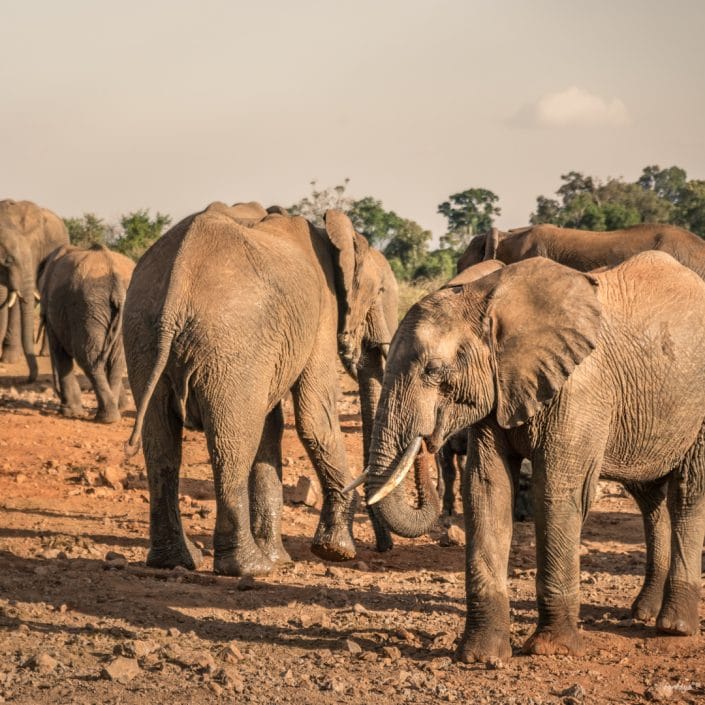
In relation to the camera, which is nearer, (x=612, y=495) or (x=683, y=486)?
(x=683, y=486)

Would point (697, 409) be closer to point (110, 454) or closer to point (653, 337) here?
point (653, 337)

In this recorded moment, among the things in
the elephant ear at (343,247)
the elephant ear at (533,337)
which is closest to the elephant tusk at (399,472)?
the elephant ear at (533,337)

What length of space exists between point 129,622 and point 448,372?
197cm

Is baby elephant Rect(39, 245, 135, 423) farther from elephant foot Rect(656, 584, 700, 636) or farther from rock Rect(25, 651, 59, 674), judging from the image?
elephant foot Rect(656, 584, 700, 636)

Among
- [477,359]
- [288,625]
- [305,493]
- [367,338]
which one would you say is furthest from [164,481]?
[305,493]

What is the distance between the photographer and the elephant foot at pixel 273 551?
788 centimetres

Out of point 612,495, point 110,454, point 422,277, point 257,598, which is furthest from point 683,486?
point 422,277

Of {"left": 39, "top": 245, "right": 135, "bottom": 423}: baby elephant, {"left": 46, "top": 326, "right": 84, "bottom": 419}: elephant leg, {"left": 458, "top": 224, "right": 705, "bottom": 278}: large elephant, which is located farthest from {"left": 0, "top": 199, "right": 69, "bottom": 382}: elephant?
{"left": 458, "top": 224, "right": 705, "bottom": 278}: large elephant

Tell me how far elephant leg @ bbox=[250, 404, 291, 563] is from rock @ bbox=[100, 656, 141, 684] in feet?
7.89

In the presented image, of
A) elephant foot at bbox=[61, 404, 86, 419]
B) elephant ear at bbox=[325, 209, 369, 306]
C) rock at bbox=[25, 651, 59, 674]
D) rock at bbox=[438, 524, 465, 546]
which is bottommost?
rock at bbox=[25, 651, 59, 674]

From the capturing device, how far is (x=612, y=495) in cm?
1097

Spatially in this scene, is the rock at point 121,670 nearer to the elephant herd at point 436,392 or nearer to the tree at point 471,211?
the elephant herd at point 436,392

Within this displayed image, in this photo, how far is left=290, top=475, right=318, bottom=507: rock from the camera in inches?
393

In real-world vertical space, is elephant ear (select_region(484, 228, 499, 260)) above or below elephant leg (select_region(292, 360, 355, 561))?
above
